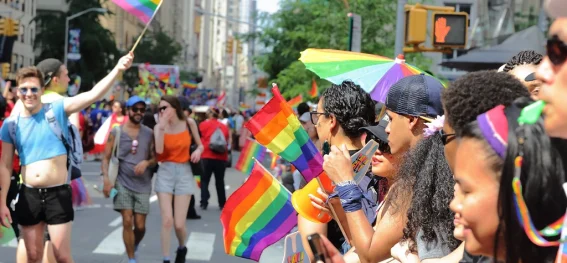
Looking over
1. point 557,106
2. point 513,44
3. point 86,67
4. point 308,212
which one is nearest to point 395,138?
point 308,212

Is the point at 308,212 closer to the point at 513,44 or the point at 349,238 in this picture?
the point at 349,238

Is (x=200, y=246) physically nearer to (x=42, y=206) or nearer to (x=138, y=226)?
(x=138, y=226)

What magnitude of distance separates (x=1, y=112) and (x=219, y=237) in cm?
481

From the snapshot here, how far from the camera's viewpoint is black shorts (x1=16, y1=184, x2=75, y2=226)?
7.83 metres

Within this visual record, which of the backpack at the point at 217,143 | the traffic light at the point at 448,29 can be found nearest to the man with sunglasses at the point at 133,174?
the traffic light at the point at 448,29

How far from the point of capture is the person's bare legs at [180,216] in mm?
11211

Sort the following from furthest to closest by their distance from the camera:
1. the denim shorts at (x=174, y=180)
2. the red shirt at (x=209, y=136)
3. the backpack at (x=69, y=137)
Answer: the red shirt at (x=209, y=136) → the denim shorts at (x=174, y=180) → the backpack at (x=69, y=137)

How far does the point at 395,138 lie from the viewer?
14.4ft

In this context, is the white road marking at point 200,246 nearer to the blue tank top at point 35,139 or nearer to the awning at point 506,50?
the blue tank top at point 35,139

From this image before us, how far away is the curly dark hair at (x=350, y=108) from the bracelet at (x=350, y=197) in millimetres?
1220

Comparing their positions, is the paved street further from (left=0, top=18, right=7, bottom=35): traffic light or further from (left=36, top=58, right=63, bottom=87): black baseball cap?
(left=0, top=18, right=7, bottom=35): traffic light

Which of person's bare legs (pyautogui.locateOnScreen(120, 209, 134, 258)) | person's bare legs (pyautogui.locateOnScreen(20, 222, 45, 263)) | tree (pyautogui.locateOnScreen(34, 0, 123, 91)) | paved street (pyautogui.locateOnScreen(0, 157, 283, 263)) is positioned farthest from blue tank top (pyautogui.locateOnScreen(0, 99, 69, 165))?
tree (pyautogui.locateOnScreen(34, 0, 123, 91))

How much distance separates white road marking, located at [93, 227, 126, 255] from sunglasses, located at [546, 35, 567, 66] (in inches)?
420

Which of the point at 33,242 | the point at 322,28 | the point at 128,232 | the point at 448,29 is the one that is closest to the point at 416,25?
the point at 448,29
